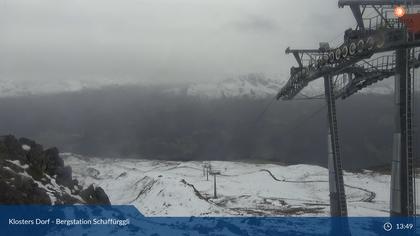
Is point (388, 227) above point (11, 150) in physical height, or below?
below

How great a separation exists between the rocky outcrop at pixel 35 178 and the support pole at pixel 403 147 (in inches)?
713

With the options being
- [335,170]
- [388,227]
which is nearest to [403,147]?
[388,227]

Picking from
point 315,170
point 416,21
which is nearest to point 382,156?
point 315,170

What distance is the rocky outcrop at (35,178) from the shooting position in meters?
23.2

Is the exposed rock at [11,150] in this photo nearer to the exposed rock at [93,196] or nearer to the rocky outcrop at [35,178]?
the rocky outcrop at [35,178]

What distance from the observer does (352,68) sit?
25.6 meters

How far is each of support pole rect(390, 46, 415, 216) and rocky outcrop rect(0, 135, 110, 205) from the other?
18.1m

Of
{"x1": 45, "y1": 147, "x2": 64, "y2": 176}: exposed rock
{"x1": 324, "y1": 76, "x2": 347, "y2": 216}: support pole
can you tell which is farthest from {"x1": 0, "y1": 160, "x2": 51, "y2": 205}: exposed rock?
{"x1": 324, "y1": 76, "x2": 347, "y2": 216}: support pole

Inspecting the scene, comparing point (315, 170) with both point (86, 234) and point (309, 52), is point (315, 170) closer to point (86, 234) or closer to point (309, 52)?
point (309, 52)

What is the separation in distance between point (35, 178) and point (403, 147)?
2130cm

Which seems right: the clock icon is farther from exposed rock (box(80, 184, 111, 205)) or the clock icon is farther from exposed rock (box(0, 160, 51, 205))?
exposed rock (box(80, 184, 111, 205))

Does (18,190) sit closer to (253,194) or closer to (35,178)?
(35,178)

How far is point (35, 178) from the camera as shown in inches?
1072

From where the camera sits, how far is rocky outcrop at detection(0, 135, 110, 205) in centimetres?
2322
